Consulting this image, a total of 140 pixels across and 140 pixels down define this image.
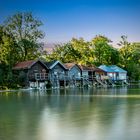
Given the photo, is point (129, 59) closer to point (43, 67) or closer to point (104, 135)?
point (43, 67)

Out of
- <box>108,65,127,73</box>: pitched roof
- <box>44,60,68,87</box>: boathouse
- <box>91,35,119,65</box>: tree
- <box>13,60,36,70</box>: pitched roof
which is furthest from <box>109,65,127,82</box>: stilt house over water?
<box>13,60,36,70</box>: pitched roof

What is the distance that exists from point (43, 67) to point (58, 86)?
14.5ft

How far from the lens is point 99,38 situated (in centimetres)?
9412

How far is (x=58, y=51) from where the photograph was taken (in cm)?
8756

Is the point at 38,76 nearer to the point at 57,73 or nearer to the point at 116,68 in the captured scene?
the point at 57,73

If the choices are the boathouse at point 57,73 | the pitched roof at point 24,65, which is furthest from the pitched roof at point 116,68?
the pitched roof at point 24,65

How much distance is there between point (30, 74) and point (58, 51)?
2235 centimetres

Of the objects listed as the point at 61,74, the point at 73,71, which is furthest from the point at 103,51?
the point at 61,74

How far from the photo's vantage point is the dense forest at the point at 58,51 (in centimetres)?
6525

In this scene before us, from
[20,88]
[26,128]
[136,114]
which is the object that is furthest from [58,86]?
[26,128]

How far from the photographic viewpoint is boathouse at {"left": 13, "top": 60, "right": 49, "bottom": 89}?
64875mm

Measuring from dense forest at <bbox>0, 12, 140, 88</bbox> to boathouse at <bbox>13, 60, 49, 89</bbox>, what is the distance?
1.53 metres

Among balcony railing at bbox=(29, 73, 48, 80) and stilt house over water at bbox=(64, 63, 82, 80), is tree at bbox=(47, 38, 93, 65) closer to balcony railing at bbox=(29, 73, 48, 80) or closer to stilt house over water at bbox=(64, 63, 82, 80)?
stilt house over water at bbox=(64, 63, 82, 80)

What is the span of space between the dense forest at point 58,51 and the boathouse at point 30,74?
153 cm
